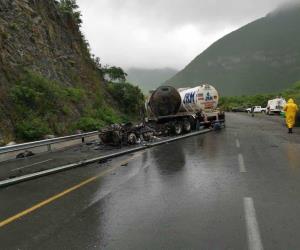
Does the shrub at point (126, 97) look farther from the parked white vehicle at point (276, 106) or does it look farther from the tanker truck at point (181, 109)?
the parked white vehicle at point (276, 106)

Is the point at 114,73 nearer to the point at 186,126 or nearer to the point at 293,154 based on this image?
the point at 186,126

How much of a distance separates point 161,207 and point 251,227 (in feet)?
6.02

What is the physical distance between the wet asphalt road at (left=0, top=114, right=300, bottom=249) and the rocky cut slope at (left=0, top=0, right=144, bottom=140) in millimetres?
10929

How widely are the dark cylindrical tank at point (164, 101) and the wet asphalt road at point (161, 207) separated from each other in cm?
1337

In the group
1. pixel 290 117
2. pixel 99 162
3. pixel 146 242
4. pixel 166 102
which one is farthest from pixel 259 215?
pixel 166 102

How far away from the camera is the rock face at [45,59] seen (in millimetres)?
22516

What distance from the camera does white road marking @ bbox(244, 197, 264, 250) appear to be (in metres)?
5.31

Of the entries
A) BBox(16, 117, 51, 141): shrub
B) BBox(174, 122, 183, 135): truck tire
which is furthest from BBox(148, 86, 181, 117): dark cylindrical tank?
BBox(16, 117, 51, 141): shrub

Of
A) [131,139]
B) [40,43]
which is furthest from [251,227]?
[40,43]

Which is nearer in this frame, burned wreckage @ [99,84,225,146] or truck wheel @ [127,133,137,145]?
truck wheel @ [127,133,137,145]

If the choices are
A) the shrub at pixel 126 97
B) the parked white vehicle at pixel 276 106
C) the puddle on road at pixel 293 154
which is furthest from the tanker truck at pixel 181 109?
the parked white vehicle at pixel 276 106

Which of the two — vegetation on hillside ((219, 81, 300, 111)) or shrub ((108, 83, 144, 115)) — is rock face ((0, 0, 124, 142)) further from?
vegetation on hillside ((219, 81, 300, 111))

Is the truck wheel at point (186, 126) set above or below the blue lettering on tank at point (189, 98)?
below

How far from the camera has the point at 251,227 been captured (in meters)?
6.00
